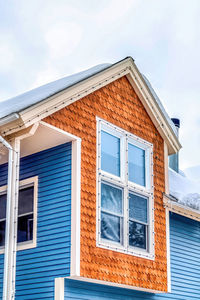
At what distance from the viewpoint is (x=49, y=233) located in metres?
11.7

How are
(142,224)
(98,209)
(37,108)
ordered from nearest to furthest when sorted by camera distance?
1. (37,108)
2. (98,209)
3. (142,224)

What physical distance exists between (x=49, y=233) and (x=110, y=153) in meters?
2.27

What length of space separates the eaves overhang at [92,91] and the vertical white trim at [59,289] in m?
2.92

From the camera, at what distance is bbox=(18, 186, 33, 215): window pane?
1245 cm

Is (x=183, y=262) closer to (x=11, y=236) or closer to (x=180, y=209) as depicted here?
(x=180, y=209)

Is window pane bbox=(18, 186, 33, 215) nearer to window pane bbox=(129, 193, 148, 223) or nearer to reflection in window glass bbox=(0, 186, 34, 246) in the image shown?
reflection in window glass bbox=(0, 186, 34, 246)

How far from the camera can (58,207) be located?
11.8 metres

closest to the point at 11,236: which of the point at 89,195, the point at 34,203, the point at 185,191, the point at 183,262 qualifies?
the point at 34,203

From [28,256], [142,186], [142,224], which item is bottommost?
[28,256]

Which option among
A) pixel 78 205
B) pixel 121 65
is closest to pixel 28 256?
pixel 78 205

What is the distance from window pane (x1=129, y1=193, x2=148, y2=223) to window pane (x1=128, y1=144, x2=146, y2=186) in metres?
0.37

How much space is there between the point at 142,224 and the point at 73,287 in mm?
2510

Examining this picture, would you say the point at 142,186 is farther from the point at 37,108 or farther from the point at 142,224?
the point at 37,108

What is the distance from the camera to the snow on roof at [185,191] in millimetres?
14938
